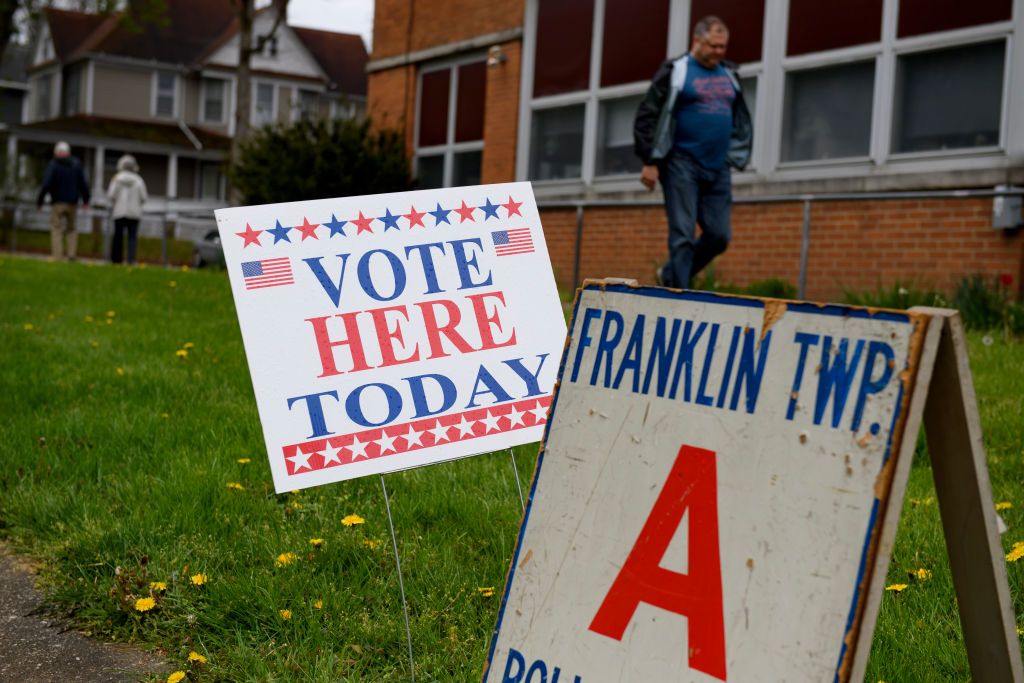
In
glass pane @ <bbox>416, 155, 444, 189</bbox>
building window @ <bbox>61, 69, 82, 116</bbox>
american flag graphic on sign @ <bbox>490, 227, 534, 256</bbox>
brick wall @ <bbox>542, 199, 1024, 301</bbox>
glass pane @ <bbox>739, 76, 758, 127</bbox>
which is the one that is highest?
building window @ <bbox>61, 69, 82, 116</bbox>

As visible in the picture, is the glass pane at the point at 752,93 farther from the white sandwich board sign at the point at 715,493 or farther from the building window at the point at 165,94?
the building window at the point at 165,94

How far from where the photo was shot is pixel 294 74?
46.0 meters

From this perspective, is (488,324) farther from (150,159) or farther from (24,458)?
(150,159)

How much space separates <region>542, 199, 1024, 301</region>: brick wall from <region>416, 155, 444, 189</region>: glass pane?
479cm

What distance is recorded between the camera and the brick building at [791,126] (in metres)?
9.63

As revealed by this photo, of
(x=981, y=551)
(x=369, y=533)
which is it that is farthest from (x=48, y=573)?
(x=981, y=551)

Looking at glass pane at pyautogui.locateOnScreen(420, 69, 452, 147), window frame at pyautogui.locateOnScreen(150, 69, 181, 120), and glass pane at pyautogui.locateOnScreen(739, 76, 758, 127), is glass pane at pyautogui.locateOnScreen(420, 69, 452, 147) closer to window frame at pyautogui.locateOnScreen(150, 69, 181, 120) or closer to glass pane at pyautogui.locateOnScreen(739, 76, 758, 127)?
glass pane at pyautogui.locateOnScreen(739, 76, 758, 127)

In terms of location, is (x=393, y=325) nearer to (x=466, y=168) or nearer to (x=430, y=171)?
(x=466, y=168)

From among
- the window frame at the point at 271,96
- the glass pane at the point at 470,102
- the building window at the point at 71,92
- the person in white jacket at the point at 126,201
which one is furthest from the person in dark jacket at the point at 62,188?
the building window at the point at 71,92

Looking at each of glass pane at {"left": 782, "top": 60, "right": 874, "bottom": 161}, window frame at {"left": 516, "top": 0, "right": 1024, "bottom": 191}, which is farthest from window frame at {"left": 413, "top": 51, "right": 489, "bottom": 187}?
glass pane at {"left": 782, "top": 60, "right": 874, "bottom": 161}

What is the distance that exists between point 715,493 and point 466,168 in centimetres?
1441

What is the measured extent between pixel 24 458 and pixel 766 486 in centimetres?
367

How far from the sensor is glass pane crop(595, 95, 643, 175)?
13305 mm

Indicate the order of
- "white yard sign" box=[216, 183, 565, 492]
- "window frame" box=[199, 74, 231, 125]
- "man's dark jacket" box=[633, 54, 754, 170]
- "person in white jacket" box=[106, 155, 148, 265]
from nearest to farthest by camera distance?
"white yard sign" box=[216, 183, 565, 492] < "man's dark jacket" box=[633, 54, 754, 170] < "person in white jacket" box=[106, 155, 148, 265] < "window frame" box=[199, 74, 231, 125]
